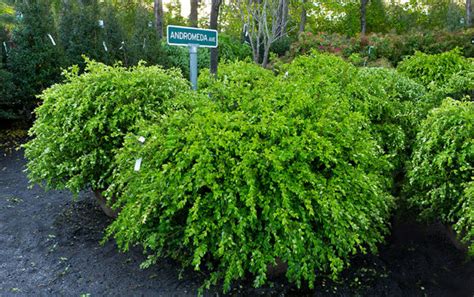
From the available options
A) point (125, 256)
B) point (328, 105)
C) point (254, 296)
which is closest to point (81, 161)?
point (125, 256)

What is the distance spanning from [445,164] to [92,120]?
314cm

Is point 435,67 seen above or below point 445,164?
above

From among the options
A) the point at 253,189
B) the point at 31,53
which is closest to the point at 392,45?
the point at 31,53

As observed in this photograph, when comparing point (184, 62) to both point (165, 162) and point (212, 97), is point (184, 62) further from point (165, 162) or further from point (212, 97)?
point (165, 162)

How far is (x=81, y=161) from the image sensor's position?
372 centimetres

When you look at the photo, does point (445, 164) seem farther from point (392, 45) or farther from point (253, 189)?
point (392, 45)

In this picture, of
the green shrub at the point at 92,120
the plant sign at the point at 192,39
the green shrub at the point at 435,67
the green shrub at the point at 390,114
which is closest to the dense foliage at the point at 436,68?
the green shrub at the point at 435,67

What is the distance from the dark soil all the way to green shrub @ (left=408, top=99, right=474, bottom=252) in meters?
0.45

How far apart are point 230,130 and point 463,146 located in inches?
75.9

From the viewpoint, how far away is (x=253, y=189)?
8.86ft

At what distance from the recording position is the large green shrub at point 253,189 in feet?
8.96

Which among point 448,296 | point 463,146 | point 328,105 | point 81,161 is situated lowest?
point 448,296

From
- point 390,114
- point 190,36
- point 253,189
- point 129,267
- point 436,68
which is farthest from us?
point 436,68

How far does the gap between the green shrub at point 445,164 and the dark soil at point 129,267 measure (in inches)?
17.7
